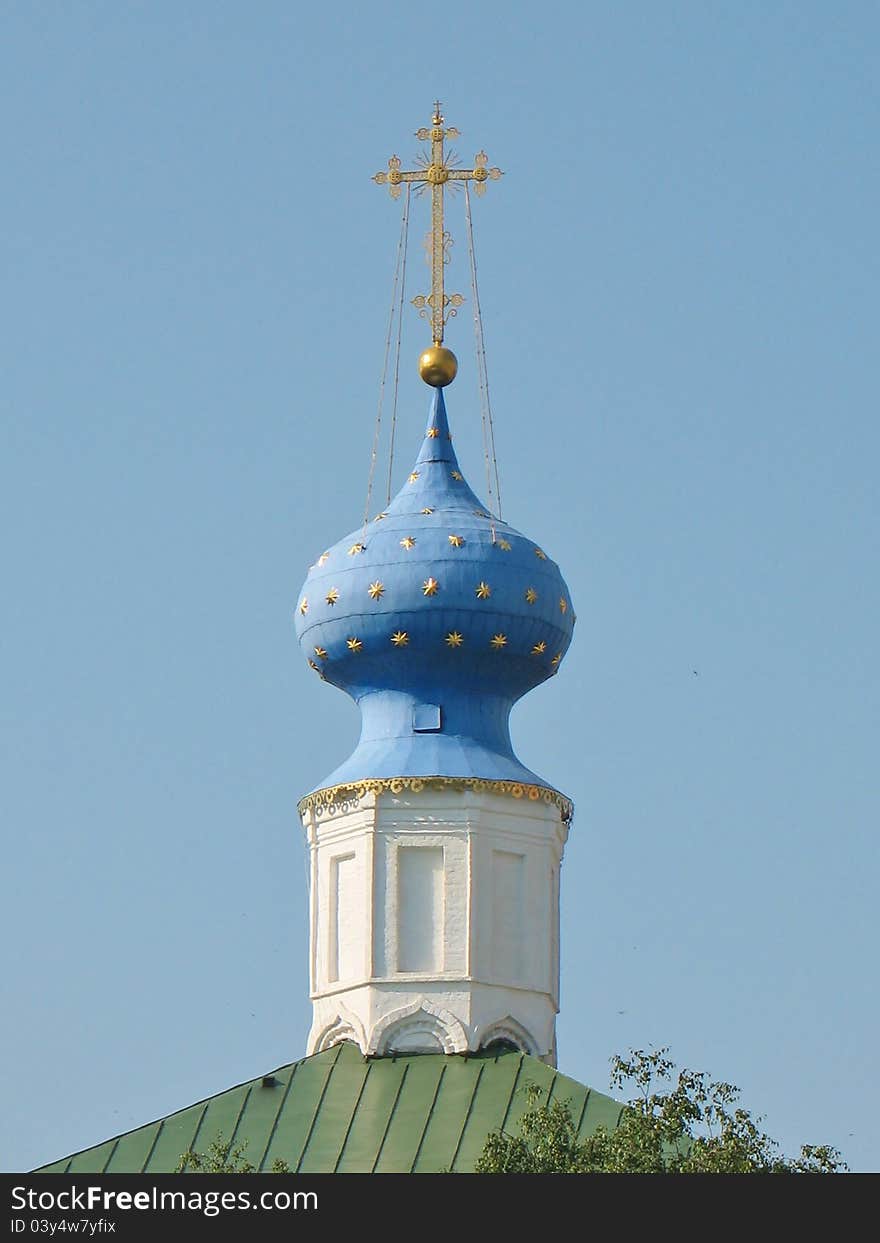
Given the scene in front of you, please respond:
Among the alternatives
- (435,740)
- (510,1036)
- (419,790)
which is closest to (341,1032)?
(510,1036)

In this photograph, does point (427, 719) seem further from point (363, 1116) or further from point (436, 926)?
point (363, 1116)

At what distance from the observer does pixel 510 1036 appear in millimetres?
30984

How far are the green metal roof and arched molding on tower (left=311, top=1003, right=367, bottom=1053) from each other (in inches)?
9.2

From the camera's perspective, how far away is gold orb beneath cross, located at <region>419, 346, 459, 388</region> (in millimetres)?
32594

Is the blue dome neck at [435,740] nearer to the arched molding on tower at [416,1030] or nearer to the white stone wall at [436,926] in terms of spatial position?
the white stone wall at [436,926]

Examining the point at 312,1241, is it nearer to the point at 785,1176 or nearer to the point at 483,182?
the point at 785,1176

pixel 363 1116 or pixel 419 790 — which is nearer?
pixel 363 1116

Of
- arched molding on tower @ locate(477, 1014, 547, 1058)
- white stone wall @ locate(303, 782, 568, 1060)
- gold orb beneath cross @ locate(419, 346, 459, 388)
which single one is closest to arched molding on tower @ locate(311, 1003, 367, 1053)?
white stone wall @ locate(303, 782, 568, 1060)

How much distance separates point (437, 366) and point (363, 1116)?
285 inches

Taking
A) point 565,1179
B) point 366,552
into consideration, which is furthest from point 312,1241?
point 366,552

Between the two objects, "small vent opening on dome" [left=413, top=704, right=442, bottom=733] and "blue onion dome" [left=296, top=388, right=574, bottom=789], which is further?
"small vent opening on dome" [left=413, top=704, right=442, bottom=733]

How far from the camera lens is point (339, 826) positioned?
31609mm

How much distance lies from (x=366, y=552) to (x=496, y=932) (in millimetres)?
3614

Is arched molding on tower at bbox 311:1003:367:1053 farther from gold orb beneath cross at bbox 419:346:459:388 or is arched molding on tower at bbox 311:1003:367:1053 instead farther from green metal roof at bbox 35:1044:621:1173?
gold orb beneath cross at bbox 419:346:459:388
